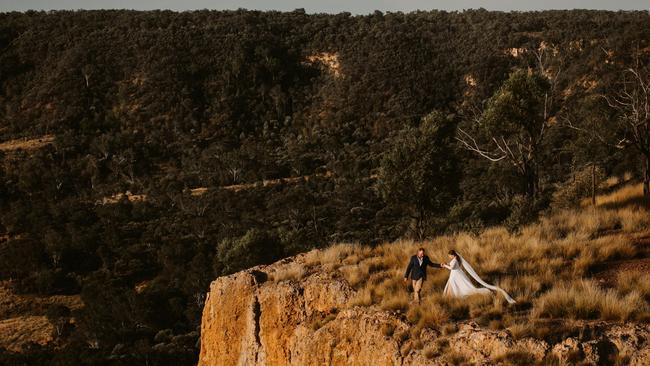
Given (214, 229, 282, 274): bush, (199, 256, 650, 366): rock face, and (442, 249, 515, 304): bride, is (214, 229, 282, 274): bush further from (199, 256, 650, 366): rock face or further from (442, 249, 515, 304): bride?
(442, 249, 515, 304): bride

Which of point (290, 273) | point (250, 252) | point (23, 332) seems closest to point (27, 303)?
point (23, 332)

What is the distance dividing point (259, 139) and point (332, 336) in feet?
199

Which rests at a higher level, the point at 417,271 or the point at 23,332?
the point at 417,271

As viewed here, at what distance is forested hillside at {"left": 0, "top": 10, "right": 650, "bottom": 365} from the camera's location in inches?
960

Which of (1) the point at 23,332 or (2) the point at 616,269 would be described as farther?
(1) the point at 23,332

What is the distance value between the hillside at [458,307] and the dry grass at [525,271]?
0.9 inches

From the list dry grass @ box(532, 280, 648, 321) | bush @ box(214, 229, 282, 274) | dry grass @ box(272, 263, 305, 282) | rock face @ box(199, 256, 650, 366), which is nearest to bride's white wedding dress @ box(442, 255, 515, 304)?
dry grass @ box(532, 280, 648, 321)

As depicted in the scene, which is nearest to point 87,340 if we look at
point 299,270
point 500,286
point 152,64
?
point 299,270

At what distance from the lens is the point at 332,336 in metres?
8.51

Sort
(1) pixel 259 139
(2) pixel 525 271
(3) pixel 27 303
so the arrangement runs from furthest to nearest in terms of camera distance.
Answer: (1) pixel 259 139 < (3) pixel 27 303 < (2) pixel 525 271

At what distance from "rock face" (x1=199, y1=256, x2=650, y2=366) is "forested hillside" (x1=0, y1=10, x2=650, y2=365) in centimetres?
805

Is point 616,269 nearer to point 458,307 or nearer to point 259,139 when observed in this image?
point 458,307

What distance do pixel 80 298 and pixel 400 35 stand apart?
64465 millimetres

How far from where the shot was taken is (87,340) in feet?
100
